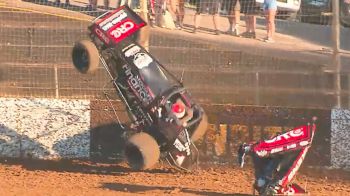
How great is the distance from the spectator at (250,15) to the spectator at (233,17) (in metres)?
0.08

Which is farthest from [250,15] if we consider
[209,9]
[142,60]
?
[142,60]

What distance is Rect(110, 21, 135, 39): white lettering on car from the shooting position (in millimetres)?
9148

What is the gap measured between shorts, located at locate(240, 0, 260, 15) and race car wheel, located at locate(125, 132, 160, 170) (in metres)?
2.43

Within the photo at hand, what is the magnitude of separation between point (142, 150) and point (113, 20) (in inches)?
62.3

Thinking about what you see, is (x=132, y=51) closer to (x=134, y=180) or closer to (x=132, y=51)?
(x=132, y=51)

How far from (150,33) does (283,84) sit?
1.82 metres

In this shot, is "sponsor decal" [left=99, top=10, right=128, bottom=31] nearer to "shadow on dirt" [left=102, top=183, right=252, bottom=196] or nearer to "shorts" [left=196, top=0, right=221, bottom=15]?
"shorts" [left=196, top=0, right=221, bottom=15]

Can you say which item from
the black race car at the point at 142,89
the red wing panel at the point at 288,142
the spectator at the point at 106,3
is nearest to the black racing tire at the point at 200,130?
the black race car at the point at 142,89

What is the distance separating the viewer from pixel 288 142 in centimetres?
810

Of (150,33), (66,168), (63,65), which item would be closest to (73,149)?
(66,168)

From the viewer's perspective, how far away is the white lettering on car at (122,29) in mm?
9148

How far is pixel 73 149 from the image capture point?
10258 millimetres

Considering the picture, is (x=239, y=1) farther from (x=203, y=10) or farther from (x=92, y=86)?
(x=92, y=86)

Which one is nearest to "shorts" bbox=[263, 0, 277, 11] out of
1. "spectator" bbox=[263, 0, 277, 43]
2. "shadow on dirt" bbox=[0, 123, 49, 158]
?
"spectator" bbox=[263, 0, 277, 43]
